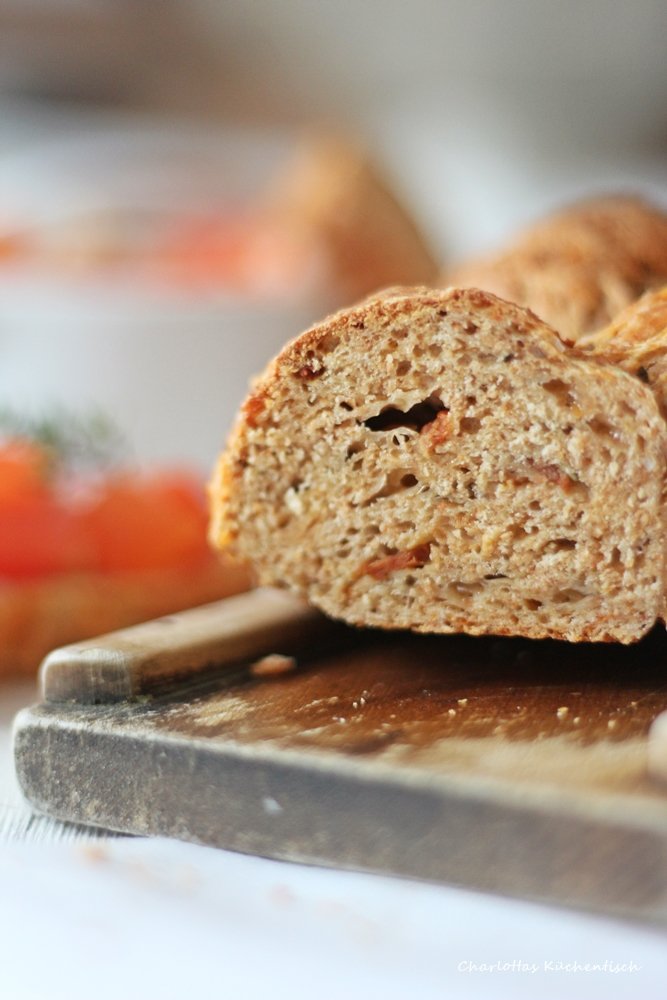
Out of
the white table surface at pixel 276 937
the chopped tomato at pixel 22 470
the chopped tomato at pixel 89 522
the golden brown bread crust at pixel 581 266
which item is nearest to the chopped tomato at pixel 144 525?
the chopped tomato at pixel 89 522

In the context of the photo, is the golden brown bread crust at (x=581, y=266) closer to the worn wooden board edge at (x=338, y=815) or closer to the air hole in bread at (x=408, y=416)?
the air hole in bread at (x=408, y=416)

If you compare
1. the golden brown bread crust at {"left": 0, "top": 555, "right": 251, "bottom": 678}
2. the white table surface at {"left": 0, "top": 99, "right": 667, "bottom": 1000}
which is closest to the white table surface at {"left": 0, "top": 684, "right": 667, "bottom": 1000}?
the white table surface at {"left": 0, "top": 99, "right": 667, "bottom": 1000}

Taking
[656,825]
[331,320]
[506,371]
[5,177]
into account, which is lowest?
[656,825]

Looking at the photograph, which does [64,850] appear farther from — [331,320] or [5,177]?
[5,177]

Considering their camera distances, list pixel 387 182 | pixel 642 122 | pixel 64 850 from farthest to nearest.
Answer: pixel 642 122, pixel 387 182, pixel 64 850

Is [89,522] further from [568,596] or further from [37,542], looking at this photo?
[568,596]

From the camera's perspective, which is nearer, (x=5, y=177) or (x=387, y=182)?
(x=5, y=177)

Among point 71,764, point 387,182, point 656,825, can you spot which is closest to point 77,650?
point 71,764

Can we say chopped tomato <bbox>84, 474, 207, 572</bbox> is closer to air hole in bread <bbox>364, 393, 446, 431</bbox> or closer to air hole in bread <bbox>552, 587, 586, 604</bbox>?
air hole in bread <bbox>364, 393, 446, 431</bbox>

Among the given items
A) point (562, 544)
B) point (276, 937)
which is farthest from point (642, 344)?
point (276, 937)
